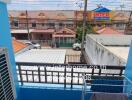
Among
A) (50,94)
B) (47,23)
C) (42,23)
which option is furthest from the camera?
(42,23)

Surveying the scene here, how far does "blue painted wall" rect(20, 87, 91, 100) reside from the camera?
286 centimetres

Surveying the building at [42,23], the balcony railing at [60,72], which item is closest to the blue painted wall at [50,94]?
the balcony railing at [60,72]

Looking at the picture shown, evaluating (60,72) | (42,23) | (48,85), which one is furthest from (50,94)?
(42,23)

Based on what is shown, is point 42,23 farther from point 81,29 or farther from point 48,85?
point 48,85

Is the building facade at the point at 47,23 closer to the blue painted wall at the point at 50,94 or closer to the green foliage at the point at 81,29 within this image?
the green foliage at the point at 81,29

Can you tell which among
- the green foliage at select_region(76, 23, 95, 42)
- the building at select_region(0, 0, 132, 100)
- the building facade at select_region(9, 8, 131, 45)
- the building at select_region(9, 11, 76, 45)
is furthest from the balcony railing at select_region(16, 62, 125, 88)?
the building at select_region(9, 11, 76, 45)

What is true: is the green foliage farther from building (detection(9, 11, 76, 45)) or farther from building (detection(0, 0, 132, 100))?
building (detection(0, 0, 132, 100))

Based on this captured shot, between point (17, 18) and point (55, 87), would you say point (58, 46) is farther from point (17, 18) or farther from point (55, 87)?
point (55, 87)

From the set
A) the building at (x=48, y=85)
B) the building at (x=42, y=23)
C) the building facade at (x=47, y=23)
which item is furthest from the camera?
the building at (x=42, y=23)

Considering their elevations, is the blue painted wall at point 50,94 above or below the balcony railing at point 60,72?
below

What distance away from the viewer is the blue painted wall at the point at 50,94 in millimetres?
2861

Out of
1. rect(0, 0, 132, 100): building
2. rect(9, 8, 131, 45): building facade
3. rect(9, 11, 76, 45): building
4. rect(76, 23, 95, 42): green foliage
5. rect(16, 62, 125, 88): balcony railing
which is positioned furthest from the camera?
rect(9, 11, 76, 45): building

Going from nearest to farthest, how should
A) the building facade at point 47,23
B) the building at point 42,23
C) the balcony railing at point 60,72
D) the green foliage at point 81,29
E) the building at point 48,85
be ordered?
the building at point 48,85 → the balcony railing at point 60,72 → the green foliage at point 81,29 → the building facade at point 47,23 → the building at point 42,23

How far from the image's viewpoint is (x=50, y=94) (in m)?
2.88
